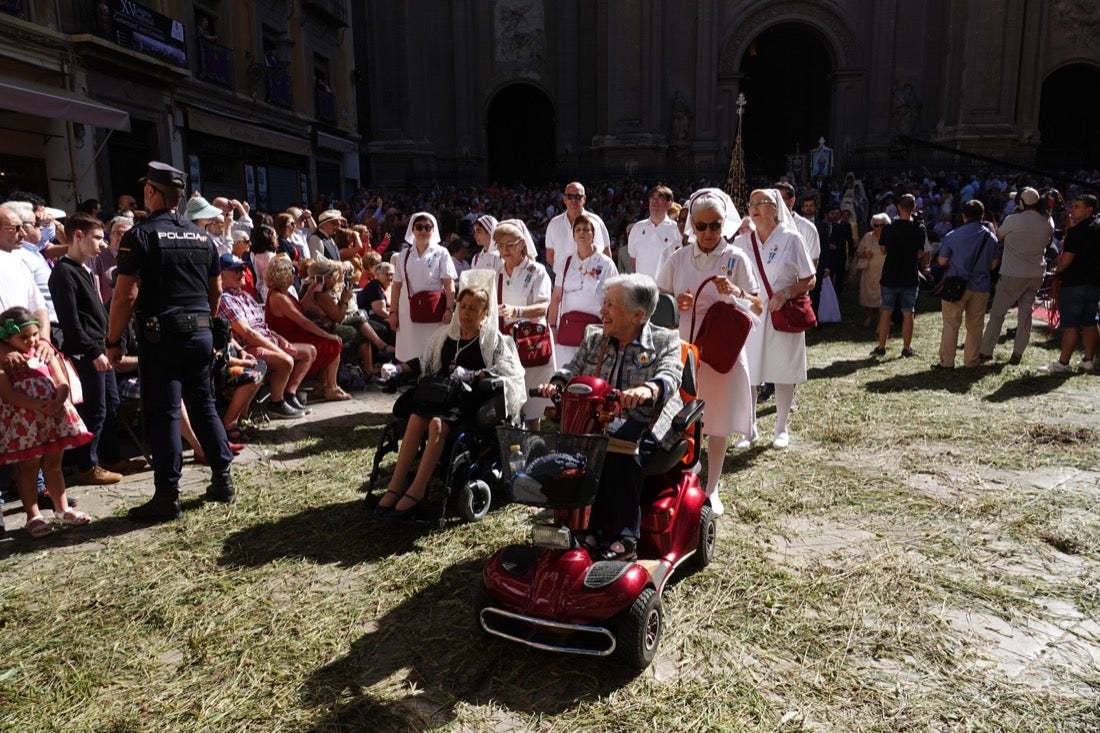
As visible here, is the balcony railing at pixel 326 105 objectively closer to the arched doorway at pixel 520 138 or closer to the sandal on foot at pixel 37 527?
the arched doorway at pixel 520 138

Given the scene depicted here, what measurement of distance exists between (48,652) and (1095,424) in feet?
25.9

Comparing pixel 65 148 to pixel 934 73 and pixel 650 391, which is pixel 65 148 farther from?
pixel 934 73

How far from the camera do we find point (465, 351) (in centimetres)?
495

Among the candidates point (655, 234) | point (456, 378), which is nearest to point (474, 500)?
point (456, 378)

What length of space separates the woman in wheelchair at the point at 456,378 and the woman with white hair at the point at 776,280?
196 centimetres

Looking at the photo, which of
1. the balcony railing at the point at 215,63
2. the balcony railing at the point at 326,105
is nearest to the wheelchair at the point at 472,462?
the balcony railing at the point at 215,63

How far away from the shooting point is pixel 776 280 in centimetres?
568

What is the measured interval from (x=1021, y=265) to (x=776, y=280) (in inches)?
201

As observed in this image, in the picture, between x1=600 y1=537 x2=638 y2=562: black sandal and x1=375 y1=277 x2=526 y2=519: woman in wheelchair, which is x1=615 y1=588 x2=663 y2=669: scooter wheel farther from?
x1=375 y1=277 x2=526 y2=519: woman in wheelchair

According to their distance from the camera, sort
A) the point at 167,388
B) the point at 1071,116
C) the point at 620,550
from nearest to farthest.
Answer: the point at 620,550
the point at 167,388
the point at 1071,116

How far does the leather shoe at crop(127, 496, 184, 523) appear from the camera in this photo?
15.7 ft

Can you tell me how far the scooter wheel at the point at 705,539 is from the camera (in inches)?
153

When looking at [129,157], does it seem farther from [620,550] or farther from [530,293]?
[620,550]

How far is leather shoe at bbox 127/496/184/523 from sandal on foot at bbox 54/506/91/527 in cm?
27
